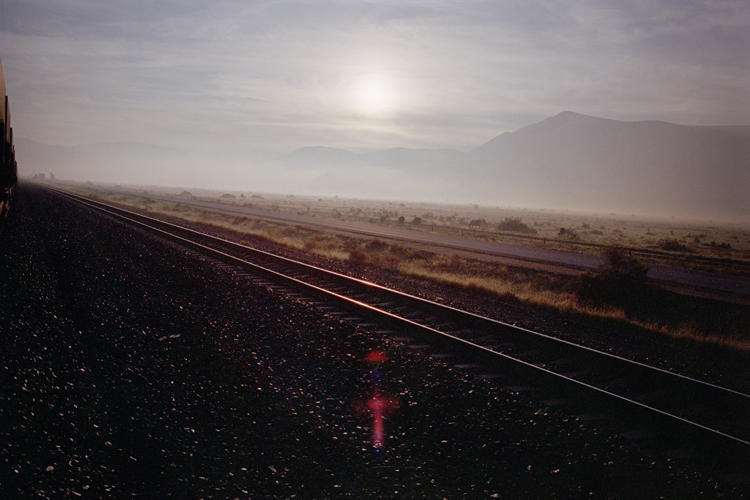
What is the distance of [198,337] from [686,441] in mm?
6504

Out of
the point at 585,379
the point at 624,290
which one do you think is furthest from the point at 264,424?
the point at 624,290

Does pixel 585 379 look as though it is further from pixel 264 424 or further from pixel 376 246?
pixel 376 246

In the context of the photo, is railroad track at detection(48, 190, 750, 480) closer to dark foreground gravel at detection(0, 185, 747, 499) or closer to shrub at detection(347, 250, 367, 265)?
dark foreground gravel at detection(0, 185, 747, 499)

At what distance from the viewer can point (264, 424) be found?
4.82 metres

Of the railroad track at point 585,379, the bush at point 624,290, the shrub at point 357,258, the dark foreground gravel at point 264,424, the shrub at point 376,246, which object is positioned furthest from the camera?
the shrub at point 376,246

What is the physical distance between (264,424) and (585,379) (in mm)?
4398

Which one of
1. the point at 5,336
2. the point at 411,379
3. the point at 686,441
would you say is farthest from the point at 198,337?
the point at 686,441

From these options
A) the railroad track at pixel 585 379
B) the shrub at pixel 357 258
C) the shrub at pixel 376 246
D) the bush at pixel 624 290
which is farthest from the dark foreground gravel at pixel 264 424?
the shrub at pixel 376 246

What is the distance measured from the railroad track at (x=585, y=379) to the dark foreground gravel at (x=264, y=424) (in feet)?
1.35

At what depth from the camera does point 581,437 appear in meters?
4.80

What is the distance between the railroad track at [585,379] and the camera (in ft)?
15.8

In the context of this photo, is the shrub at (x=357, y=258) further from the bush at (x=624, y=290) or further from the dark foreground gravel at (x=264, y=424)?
the dark foreground gravel at (x=264, y=424)

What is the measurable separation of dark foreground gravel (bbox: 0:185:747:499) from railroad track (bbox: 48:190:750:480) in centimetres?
41

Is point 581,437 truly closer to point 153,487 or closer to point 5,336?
point 153,487
